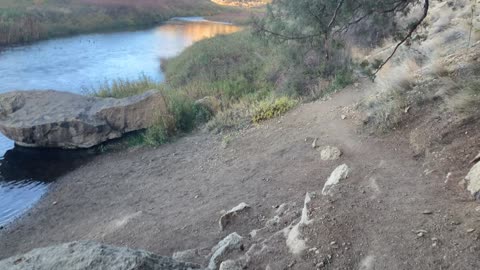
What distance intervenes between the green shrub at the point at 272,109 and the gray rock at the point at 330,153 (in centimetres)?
363

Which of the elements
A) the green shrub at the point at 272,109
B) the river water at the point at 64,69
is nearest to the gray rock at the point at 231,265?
the river water at the point at 64,69

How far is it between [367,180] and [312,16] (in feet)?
10.6

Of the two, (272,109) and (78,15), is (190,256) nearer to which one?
(272,109)

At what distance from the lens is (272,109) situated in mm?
12047

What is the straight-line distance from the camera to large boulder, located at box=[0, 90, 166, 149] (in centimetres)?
1416

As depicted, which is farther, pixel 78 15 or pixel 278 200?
pixel 78 15

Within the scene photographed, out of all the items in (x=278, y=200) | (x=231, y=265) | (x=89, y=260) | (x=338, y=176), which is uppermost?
(x=89, y=260)

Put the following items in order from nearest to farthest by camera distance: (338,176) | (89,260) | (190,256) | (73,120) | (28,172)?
(89,260), (190,256), (338,176), (28,172), (73,120)

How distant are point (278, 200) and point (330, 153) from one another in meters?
1.51

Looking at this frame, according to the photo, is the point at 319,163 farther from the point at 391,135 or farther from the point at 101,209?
the point at 101,209

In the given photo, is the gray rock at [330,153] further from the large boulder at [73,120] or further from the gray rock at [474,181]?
the large boulder at [73,120]

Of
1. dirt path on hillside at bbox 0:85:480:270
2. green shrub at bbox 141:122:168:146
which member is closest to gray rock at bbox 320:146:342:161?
dirt path on hillside at bbox 0:85:480:270

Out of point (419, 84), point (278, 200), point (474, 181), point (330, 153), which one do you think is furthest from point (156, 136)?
point (474, 181)

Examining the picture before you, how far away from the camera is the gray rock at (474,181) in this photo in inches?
200
